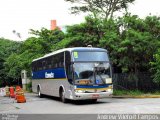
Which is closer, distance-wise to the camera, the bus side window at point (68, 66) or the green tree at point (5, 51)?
the bus side window at point (68, 66)

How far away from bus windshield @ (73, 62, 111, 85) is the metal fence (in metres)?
9.45

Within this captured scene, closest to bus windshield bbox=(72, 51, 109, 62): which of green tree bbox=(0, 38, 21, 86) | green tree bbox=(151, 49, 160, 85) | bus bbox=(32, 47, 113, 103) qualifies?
bus bbox=(32, 47, 113, 103)

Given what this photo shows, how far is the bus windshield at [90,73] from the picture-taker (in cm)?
2111

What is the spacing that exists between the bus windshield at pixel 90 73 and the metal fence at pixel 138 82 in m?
9.45

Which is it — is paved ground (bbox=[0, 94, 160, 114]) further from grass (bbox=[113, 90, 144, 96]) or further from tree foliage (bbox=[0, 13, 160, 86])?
tree foliage (bbox=[0, 13, 160, 86])

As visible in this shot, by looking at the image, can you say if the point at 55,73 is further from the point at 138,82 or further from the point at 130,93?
the point at 138,82

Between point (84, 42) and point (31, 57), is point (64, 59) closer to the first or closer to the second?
point (84, 42)

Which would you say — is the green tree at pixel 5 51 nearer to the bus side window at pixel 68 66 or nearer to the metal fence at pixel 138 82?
the metal fence at pixel 138 82

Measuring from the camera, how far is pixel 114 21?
106 feet

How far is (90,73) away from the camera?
21.2m

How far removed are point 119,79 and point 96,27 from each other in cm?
487

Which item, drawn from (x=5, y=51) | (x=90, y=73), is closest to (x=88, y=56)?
(x=90, y=73)

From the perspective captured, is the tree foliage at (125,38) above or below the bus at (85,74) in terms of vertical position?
above

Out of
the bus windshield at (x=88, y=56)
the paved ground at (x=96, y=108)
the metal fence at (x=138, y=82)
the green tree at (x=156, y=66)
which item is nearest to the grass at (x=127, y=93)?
the metal fence at (x=138, y=82)
